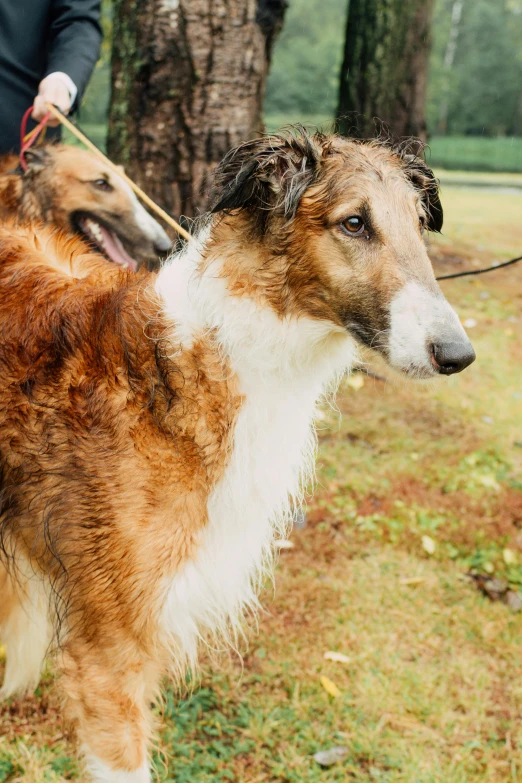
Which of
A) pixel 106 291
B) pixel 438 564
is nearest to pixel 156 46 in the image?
pixel 106 291

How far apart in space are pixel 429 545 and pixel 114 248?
264cm

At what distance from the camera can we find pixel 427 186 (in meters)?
2.68

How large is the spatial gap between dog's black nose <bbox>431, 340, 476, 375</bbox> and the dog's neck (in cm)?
37

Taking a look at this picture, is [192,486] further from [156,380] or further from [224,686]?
[224,686]

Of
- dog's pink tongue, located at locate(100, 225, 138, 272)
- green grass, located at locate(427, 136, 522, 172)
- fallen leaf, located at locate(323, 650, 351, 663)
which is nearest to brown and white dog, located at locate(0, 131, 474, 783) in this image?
fallen leaf, located at locate(323, 650, 351, 663)

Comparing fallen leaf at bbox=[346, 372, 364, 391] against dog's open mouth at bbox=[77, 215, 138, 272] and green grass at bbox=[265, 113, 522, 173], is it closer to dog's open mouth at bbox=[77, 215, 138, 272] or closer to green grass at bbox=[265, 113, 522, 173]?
dog's open mouth at bbox=[77, 215, 138, 272]

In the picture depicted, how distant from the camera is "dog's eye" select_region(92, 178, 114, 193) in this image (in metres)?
4.11

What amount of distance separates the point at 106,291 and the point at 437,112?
62.8 metres

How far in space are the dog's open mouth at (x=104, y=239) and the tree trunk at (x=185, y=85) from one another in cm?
56

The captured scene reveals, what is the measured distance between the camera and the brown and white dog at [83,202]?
3902 mm

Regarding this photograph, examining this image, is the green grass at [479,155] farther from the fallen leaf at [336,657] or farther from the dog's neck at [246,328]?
the dog's neck at [246,328]

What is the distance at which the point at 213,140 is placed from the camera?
Answer: 14.7 ft

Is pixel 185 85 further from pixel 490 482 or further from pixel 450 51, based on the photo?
pixel 450 51

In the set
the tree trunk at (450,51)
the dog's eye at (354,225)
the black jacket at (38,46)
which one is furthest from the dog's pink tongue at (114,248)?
the tree trunk at (450,51)
